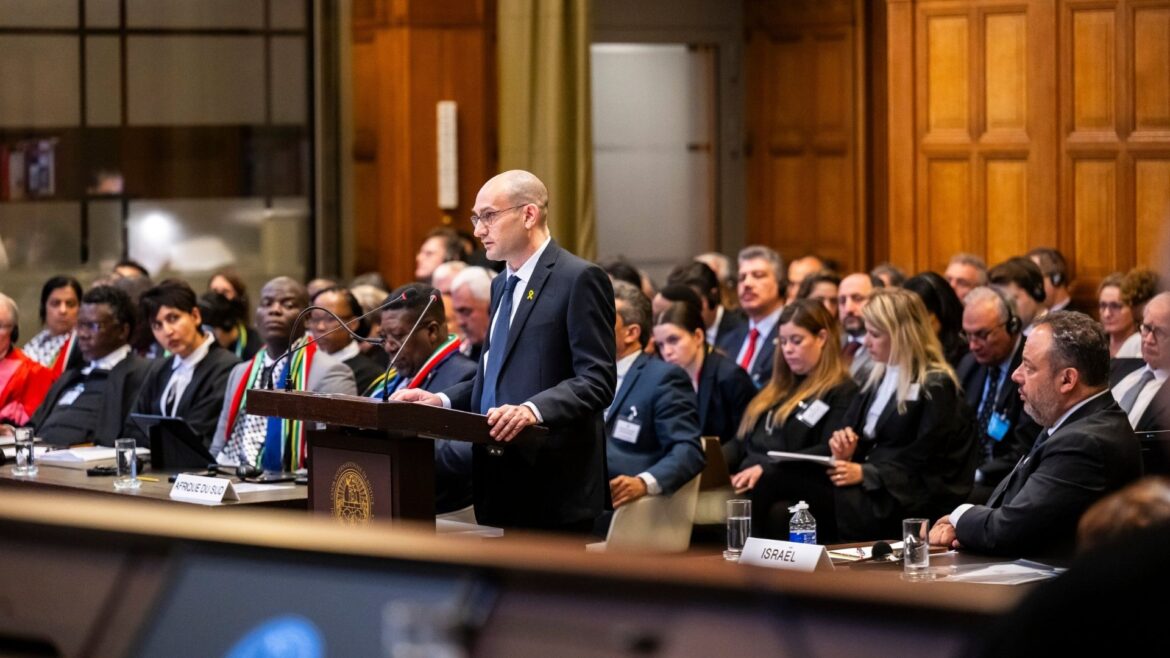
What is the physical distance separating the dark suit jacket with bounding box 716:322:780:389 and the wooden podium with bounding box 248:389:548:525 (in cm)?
289

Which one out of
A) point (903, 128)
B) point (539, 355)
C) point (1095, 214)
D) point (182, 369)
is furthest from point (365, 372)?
point (1095, 214)

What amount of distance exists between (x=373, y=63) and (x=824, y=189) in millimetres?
3442

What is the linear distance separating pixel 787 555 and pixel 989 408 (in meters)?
2.76

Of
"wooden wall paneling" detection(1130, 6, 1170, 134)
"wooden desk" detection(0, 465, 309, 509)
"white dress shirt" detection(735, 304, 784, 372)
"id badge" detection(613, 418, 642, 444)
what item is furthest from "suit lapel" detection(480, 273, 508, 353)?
"wooden wall paneling" detection(1130, 6, 1170, 134)

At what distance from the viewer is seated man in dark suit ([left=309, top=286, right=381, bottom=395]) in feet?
21.6

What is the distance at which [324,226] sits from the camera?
466 inches

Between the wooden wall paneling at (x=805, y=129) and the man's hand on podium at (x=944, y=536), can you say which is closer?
the man's hand on podium at (x=944, y=536)

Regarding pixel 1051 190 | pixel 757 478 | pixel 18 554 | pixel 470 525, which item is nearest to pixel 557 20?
pixel 1051 190

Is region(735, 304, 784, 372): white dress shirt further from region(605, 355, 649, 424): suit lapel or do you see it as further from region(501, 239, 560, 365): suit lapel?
region(501, 239, 560, 365): suit lapel

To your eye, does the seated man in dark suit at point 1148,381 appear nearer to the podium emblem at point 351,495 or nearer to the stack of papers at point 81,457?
the podium emblem at point 351,495

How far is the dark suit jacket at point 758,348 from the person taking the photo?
7496 mm


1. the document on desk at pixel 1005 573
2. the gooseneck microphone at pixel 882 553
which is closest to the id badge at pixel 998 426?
the gooseneck microphone at pixel 882 553

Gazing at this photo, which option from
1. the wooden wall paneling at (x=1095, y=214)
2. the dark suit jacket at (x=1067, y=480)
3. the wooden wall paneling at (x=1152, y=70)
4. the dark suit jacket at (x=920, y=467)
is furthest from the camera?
the wooden wall paneling at (x=1095, y=214)

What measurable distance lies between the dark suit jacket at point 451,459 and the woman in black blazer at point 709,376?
161cm
